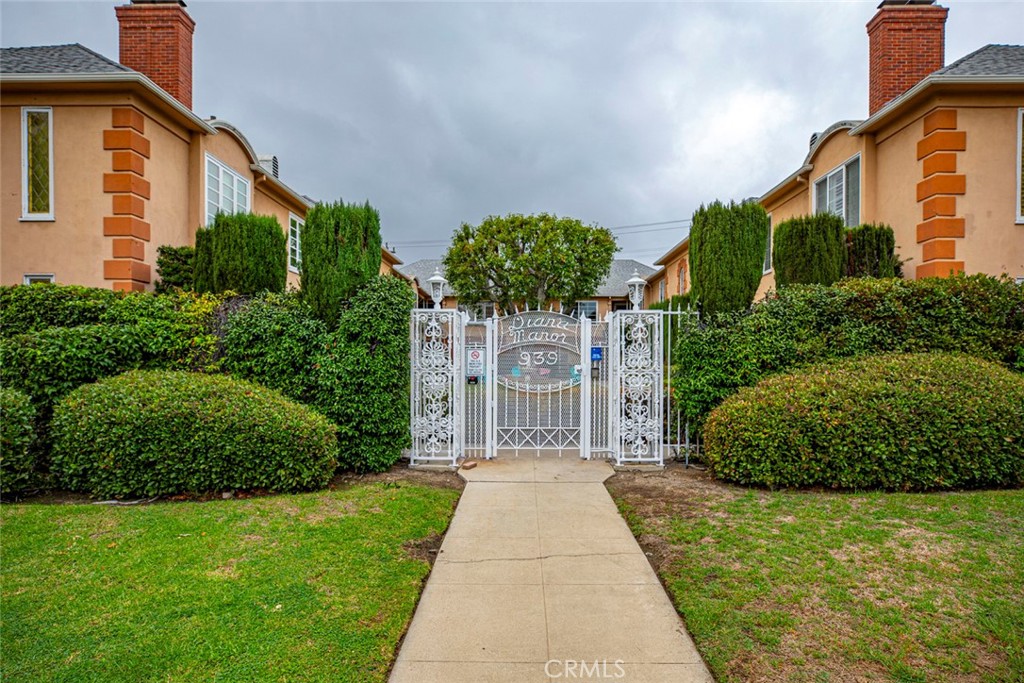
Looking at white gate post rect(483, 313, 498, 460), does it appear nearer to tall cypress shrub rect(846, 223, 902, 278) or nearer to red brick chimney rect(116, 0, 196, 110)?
tall cypress shrub rect(846, 223, 902, 278)

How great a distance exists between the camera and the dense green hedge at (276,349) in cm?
797

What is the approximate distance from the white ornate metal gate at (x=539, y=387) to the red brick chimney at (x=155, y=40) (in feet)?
27.4

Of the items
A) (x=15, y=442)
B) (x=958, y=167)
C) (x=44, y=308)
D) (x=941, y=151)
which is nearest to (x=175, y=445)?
(x=15, y=442)

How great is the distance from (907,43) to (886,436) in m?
10.1

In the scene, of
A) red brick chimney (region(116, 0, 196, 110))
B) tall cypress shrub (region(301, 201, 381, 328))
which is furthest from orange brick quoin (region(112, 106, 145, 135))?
tall cypress shrub (region(301, 201, 381, 328))

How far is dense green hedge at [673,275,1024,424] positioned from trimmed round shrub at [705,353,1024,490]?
4.00 ft

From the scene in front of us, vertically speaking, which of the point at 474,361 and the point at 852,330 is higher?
the point at 852,330

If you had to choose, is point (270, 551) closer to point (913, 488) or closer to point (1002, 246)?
point (913, 488)

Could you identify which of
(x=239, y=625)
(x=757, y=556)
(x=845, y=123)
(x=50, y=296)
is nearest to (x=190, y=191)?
(x=50, y=296)

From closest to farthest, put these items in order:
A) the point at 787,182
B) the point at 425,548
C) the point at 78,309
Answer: the point at 425,548 → the point at 78,309 → the point at 787,182

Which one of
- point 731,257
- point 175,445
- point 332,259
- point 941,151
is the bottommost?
point 175,445

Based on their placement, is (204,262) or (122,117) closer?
(204,262)

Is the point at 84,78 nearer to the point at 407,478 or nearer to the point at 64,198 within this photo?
the point at 64,198

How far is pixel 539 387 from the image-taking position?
29.9 feet
